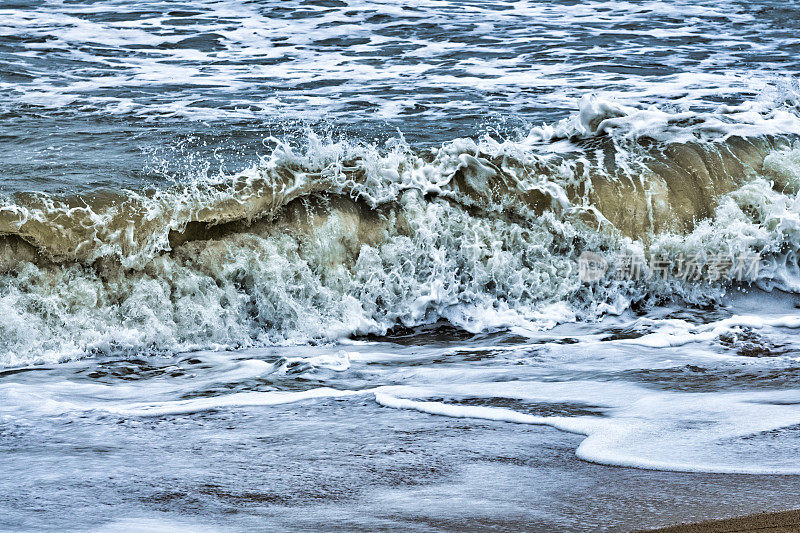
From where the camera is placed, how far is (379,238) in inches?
236

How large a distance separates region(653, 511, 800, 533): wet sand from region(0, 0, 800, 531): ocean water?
72mm

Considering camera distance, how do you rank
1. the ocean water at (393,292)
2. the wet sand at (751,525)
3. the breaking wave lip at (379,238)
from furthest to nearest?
the breaking wave lip at (379,238) < the ocean water at (393,292) < the wet sand at (751,525)

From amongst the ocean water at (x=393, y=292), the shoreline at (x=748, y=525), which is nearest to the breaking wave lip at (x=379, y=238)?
the ocean water at (x=393, y=292)

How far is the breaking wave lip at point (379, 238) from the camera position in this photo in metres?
5.30

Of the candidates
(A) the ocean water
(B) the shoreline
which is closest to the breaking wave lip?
(A) the ocean water

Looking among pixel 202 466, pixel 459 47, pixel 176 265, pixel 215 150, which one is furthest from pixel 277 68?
pixel 202 466

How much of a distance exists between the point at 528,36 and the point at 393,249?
638 centimetres

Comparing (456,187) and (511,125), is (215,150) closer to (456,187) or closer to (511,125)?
Answer: (456,187)

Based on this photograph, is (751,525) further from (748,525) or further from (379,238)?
(379,238)

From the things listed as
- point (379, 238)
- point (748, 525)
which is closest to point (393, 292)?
point (379, 238)

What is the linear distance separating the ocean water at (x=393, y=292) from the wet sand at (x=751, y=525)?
0.24 ft

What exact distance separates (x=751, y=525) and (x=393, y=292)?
133 inches

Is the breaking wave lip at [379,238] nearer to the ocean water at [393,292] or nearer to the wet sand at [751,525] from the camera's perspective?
the ocean water at [393,292]


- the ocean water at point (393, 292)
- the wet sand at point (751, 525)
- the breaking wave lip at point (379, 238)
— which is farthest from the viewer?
the breaking wave lip at point (379, 238)
